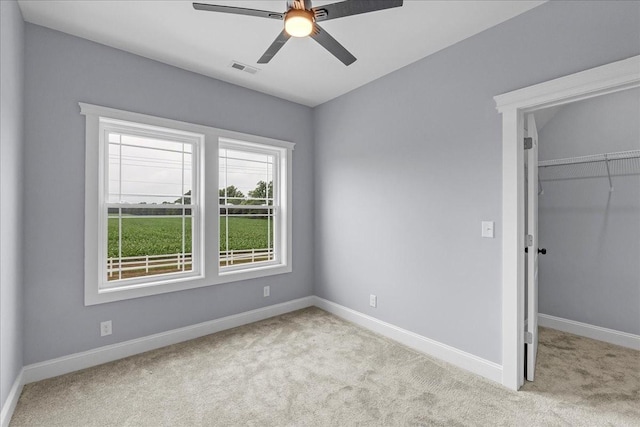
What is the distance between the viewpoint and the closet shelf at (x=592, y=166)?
9.66ft

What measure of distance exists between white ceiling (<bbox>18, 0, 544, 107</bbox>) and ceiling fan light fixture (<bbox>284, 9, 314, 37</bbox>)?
22.0 inches

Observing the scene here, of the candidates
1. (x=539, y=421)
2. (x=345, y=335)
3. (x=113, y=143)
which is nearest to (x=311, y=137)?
(x=113, y=143)

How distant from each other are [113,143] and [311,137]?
234 cm

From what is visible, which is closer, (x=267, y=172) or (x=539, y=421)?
(x=539, y=421)

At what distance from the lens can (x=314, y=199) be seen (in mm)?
4238

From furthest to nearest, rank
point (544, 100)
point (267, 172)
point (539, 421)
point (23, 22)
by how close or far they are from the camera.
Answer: point (267, 172) < point (23, 22) < point (544, 100) < point (539, 421)

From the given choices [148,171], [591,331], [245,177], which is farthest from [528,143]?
[148,171]

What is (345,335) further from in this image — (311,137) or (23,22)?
(23,22)

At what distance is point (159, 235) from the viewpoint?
3092 mm

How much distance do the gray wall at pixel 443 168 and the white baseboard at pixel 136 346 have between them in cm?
108

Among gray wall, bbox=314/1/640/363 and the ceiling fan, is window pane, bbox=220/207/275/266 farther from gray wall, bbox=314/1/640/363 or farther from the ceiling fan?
the ceiling fan

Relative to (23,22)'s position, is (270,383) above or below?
below

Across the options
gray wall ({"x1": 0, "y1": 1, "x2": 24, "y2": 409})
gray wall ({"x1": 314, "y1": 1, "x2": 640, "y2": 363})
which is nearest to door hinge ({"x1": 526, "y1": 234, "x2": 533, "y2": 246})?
gray wall ({"x1": 314, "y1": 1, "x2": 640, "y2": 363})

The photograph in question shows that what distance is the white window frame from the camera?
2559 millimetres
